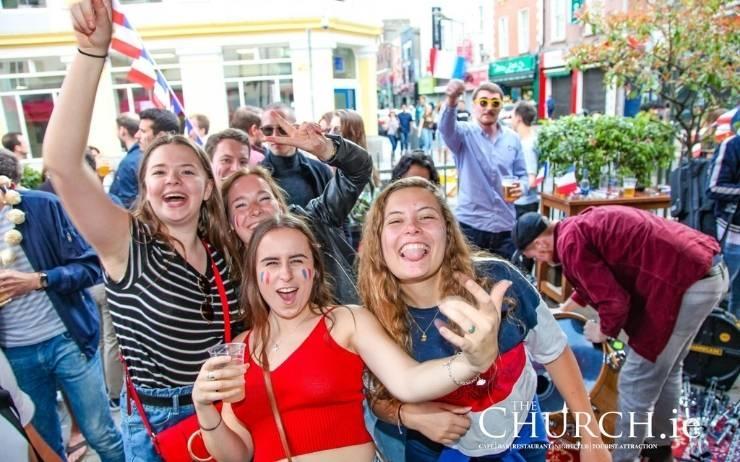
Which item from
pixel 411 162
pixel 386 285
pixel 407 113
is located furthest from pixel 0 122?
pixel 386 285

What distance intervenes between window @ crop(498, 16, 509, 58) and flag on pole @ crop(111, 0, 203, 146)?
23.4 m

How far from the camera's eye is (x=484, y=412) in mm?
1854

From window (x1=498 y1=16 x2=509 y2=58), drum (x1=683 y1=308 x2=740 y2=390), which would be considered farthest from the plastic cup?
window (x1=498 y1=16 x2=509 y2=58)

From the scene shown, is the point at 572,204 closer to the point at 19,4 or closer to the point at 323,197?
the point at 323,197

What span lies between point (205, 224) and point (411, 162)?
181 cm

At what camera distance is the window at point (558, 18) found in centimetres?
2025

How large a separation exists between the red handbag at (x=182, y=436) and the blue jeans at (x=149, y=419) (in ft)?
0.07

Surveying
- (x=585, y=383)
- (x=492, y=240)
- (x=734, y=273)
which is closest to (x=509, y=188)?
(x=492, y=240)

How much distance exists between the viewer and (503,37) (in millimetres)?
25844

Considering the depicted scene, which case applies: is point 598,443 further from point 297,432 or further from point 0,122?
→ point 0,122

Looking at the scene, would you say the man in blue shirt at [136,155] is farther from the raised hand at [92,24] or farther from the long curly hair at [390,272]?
the long curly hair at [390,272]

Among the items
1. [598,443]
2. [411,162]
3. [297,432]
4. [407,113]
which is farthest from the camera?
[407,113]

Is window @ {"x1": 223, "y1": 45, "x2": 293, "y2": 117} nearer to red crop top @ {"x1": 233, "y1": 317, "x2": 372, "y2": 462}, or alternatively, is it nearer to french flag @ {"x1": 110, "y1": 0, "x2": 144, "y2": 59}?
french flag @ {"x1": 110, "y1": 0, "x2": 144, "y2": 59}

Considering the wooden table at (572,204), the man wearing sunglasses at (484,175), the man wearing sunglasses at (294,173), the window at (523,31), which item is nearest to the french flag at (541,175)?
the wooden table at (572,204)
